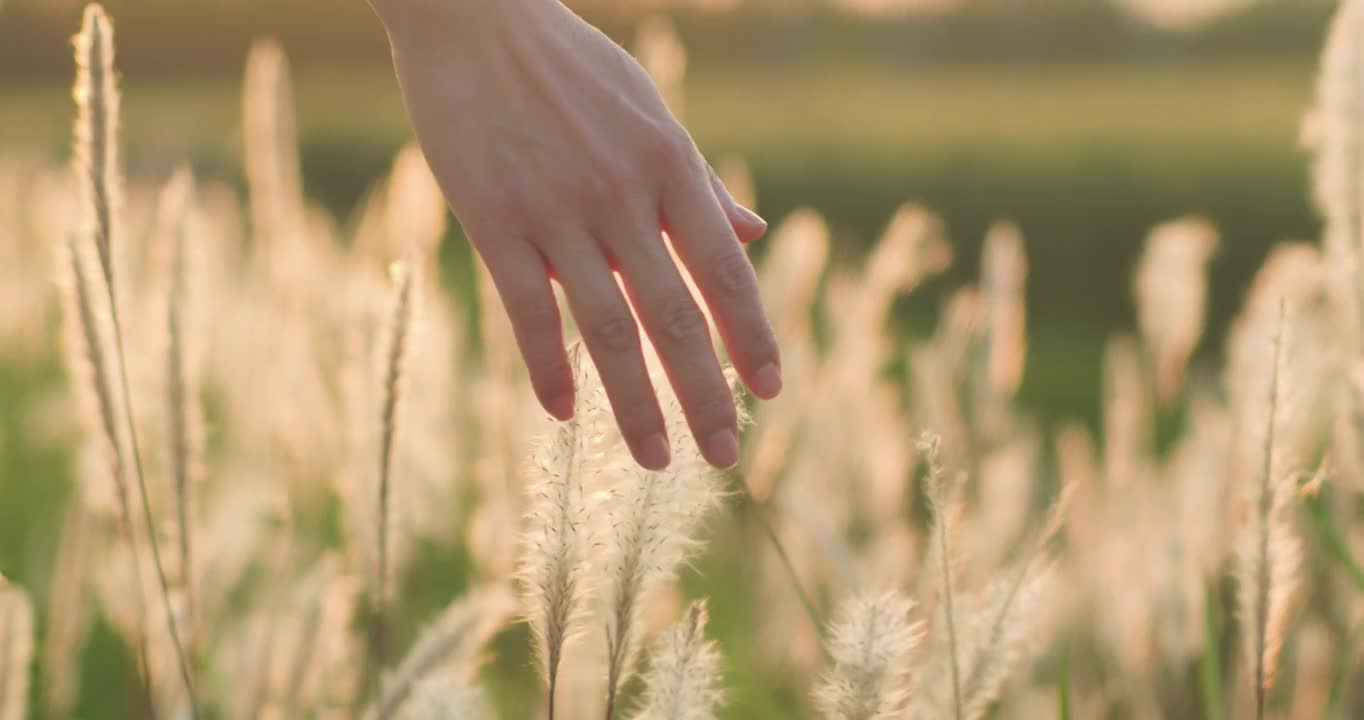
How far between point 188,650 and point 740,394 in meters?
0.61

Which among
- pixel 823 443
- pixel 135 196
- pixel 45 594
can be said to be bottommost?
pixel 45 594

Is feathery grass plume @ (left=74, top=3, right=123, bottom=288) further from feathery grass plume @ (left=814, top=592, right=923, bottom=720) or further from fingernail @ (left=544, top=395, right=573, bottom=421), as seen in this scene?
feathery grass plume @ (left=814, top=592, right=923, bottom=720)

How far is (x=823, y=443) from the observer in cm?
213

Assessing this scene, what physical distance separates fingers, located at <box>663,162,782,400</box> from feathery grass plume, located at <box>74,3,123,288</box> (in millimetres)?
502

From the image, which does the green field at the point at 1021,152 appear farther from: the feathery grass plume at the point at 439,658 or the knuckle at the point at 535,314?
the knuckle at the point at 535,314

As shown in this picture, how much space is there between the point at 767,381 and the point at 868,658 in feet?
0.69

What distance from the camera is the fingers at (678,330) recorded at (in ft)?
2.84

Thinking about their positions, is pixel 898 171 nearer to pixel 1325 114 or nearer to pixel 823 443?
pixel 823 443

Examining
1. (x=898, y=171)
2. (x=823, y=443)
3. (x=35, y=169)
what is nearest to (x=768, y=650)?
(x=823, y=443)

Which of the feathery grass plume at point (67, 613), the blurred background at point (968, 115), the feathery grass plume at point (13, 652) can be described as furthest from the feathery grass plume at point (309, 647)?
the blurred background at point (968, 115)

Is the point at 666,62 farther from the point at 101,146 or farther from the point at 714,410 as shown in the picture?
the point at 714,410

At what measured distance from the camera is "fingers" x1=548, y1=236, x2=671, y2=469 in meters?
0.86

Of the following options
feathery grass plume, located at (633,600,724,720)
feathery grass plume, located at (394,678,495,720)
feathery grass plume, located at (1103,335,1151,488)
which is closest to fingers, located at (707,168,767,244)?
feathery grass plume, located at (633,600,724,720)

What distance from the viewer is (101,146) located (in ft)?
3.45
